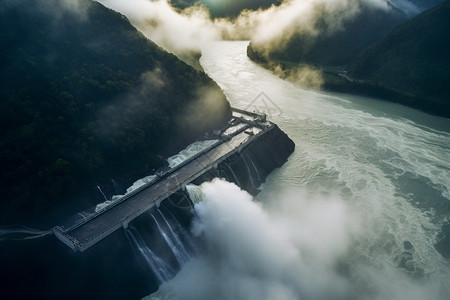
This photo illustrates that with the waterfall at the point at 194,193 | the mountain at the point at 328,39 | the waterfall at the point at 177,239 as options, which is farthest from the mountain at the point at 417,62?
the waterfall at the point at 177,239

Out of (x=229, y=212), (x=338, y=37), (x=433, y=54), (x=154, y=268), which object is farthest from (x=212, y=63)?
(x=154, y=268)

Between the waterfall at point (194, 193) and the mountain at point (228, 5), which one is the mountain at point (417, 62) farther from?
the mountain at point (228, 5)

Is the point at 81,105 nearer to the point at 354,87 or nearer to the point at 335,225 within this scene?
the point at 335,225

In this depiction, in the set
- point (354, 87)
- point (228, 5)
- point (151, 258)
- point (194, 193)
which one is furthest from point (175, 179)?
point (228, 5)

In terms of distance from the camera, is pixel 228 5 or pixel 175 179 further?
pixel 228 5

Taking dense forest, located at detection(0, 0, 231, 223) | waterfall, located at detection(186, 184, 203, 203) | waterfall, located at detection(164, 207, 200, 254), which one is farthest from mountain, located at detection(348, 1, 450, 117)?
waterfall, located at detection(164, 207, 200, 254)

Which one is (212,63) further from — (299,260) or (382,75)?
(299,260)
